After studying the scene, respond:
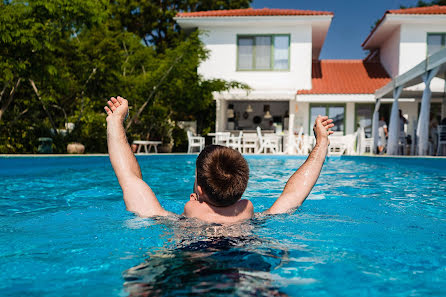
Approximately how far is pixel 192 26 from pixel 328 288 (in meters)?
16.8

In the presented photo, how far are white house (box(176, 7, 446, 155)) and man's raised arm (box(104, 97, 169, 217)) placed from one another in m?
13.8

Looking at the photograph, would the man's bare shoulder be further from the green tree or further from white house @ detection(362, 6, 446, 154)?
the green tree

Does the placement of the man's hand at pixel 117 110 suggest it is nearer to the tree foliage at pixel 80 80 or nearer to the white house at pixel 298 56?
the tree foliage at pixel 80 80

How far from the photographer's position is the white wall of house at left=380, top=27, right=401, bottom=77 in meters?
16.6

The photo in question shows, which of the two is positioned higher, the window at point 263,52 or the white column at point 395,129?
the window at point 263,52

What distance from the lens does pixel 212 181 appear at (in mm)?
2072

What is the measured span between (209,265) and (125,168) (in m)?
1.05

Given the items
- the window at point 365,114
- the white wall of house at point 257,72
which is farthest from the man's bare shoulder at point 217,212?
the window at point 365,114

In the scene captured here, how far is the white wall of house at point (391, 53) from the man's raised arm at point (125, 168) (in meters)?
16.8

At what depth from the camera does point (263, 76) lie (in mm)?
17141

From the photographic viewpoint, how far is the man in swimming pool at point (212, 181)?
2.09m

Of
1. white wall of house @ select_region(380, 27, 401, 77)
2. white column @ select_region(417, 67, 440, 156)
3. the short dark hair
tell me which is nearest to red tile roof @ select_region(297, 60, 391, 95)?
white wall of house @ select_region(380, 27, 401, 77)

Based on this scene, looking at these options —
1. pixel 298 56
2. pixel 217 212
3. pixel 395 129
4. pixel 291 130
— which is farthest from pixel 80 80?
pixel 217 212

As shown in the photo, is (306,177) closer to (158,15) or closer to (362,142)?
(362,142)
